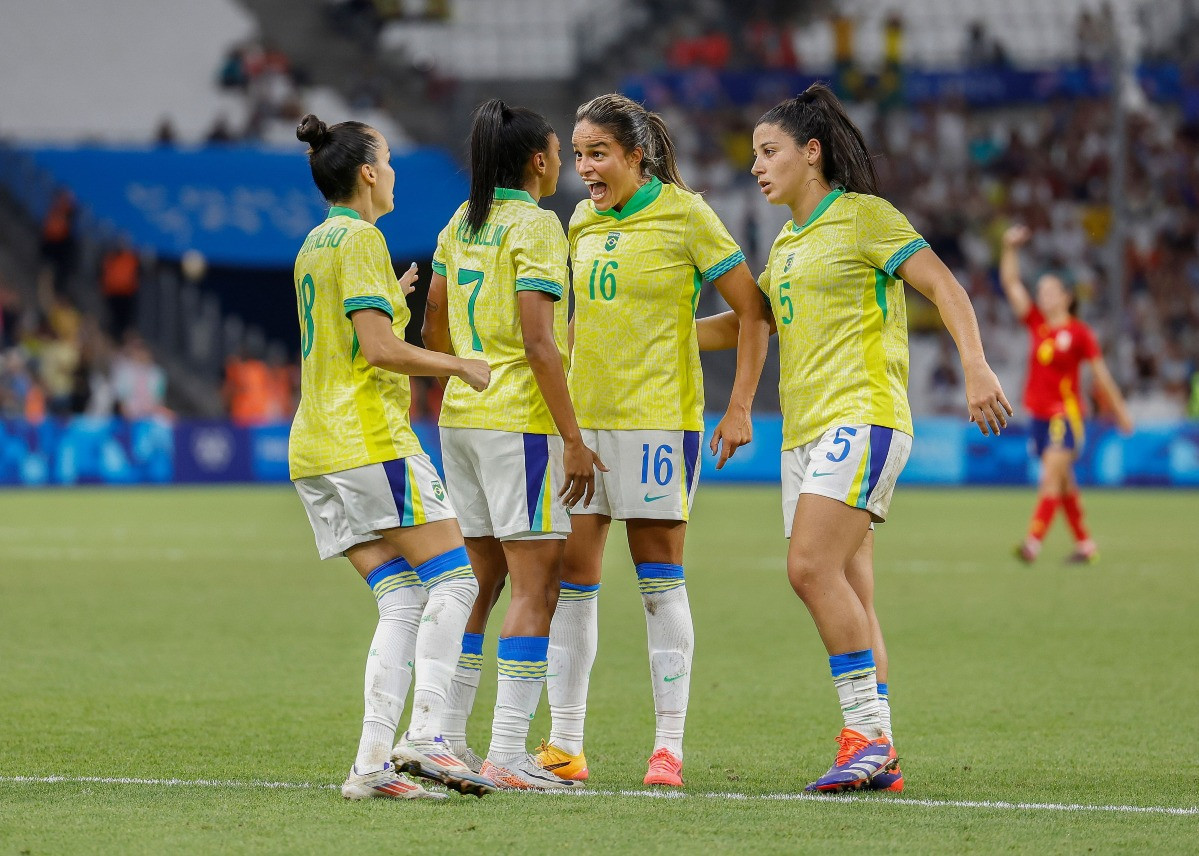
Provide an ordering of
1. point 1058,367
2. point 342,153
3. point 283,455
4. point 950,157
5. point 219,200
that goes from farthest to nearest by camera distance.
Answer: point 950,157 < point 219,200 < point 283,455 < point 1058,367 < point 342,153

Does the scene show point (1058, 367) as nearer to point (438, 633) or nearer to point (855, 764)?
point (855, 764)

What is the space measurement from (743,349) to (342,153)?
4.74 feet

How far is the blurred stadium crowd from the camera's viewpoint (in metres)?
26.8

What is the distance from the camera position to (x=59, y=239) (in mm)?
25672

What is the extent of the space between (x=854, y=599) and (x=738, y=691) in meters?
2.25

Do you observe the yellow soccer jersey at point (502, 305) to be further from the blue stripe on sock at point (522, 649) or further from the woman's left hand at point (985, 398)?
the woman's left hand at point (985, 398)

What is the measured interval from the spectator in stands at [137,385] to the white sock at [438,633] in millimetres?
19551

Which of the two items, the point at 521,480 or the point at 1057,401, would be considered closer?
the point at 521,480

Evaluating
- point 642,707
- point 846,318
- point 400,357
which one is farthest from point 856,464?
point 642,707

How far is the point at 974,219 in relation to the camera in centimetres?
2864

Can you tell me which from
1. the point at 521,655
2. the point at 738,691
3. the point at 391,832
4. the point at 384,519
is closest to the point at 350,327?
the point at 384,519

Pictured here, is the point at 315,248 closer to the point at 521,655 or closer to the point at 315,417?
the point at 315,417

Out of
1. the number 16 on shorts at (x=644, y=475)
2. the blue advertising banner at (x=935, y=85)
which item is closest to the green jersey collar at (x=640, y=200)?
the number 16 on shorts at (x=644, y=475)

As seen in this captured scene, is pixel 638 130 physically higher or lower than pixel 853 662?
higher
